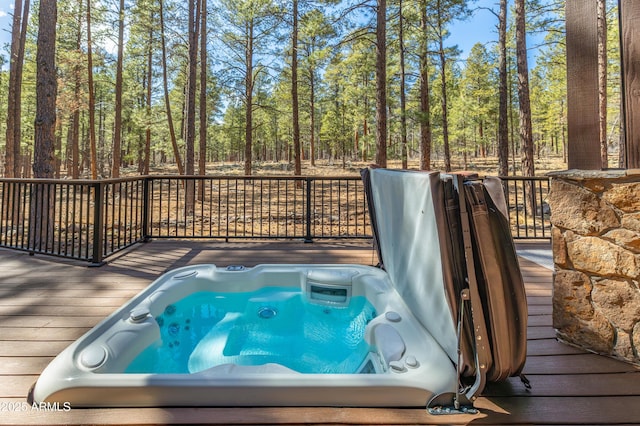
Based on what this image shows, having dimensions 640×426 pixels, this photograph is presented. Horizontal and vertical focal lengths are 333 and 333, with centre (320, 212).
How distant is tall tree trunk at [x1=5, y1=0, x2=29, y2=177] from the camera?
32.1 feet

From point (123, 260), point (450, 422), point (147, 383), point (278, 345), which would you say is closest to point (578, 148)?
point (450, 422)

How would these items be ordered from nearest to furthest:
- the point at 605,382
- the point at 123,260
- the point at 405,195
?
the point at 605,382 < the point at 405,195 < the point at 123,260

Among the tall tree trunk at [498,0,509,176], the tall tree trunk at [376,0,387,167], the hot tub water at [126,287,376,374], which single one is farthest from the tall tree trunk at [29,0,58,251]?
the tall tree trunk at [498,0,509,176]

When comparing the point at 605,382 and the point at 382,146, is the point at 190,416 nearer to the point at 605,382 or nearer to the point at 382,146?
the point at 605,382

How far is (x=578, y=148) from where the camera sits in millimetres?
1943

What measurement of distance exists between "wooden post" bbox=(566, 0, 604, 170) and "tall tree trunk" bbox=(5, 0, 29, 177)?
508 inches

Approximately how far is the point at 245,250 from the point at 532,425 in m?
3.37

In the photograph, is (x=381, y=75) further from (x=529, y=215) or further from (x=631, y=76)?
(x=631, y=76)

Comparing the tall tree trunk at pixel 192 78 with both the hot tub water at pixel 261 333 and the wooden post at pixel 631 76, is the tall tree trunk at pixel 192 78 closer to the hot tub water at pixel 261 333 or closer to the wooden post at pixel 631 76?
the hot tub water at pixel 261 333

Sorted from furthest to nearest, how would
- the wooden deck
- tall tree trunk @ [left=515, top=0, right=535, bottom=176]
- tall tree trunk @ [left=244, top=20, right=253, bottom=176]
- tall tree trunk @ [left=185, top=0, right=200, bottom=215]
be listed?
tall tree trunk @ [left=244, top=20, right=253, bottom=176]
tall tree trunk @ [left=185, top=0, right=200, bottom=215]
tall tree trunk @ [left=515, top=0, right=535, bottom=176]
the wooden deck

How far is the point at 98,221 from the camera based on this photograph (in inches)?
131

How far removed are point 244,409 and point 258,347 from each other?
1198 millimetres

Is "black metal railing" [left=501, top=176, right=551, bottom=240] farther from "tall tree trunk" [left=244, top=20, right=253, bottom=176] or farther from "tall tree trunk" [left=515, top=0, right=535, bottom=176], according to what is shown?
"tall tree trunk" [left=244, top=20, right=253, bottom=176]

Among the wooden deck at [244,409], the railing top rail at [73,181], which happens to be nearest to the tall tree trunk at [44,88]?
the railing top rail at [73,181]
